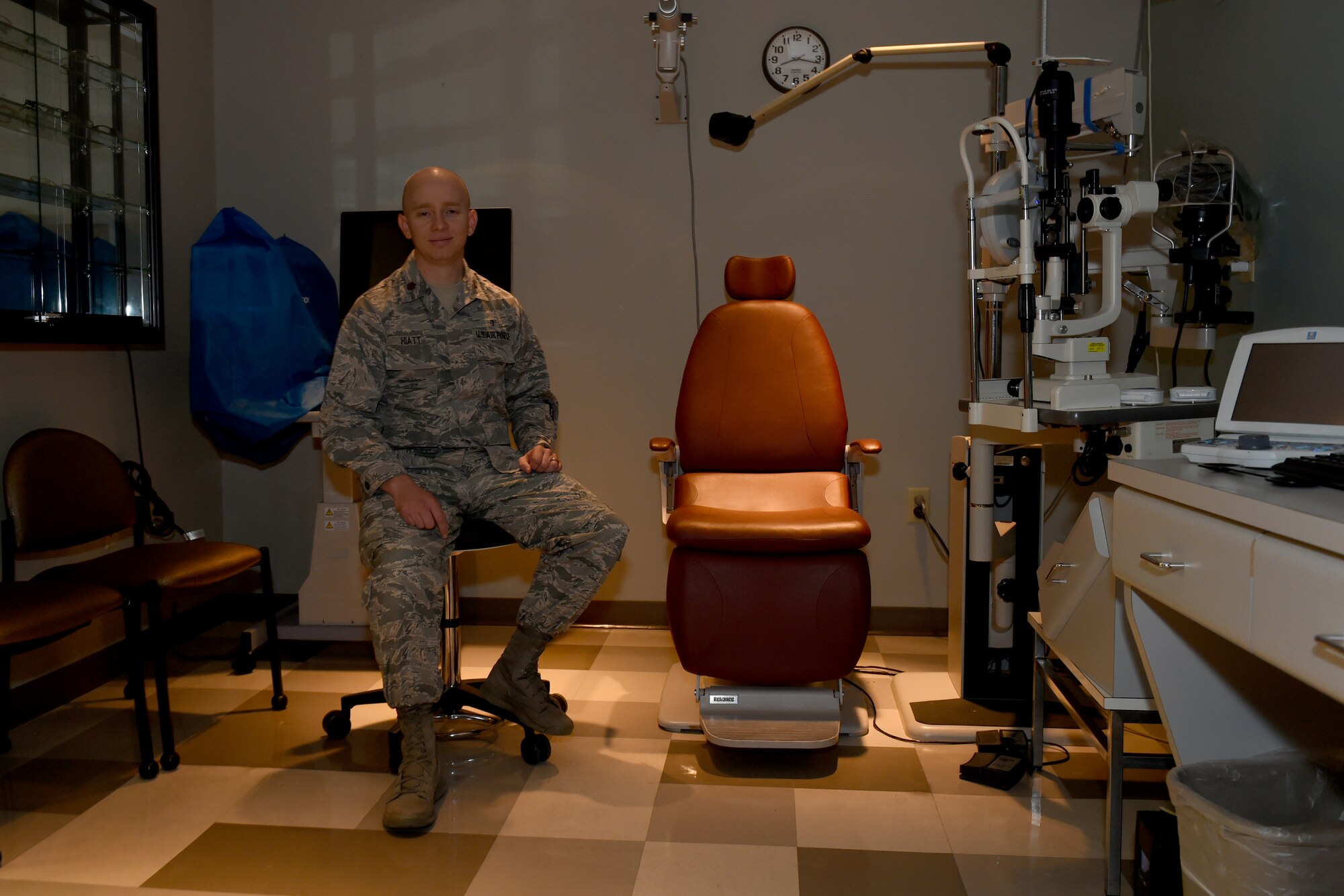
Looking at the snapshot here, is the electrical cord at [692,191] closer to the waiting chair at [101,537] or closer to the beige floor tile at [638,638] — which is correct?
the beige floor tile at [638,638]

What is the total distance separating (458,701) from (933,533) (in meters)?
1.78

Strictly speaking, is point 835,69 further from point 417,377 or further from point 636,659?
point 636,659

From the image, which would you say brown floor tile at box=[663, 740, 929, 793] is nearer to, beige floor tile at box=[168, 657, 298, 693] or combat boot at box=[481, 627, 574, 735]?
combat boot at box=[481, 627, 574, 735]

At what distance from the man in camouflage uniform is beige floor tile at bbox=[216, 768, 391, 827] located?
19cm

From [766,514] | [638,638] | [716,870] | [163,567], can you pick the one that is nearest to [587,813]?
[716,870]

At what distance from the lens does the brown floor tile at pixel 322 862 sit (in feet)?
5.98

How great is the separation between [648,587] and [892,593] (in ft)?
2.87

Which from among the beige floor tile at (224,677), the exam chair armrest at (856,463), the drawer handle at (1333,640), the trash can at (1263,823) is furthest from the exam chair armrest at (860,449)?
the beige floor tile at (224,677)

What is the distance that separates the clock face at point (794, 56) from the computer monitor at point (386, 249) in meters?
1.03

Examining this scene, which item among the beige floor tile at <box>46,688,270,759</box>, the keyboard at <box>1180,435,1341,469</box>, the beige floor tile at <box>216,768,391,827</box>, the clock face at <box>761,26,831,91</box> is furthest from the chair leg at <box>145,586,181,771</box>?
the clock face at <box>761,26,831,91</box>

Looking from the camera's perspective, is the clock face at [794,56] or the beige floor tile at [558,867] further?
the clock face at [794,56]

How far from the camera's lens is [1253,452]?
153cm

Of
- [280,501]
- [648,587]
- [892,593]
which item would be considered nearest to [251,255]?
[280,501]

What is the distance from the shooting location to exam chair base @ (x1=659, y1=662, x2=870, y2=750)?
232cm
